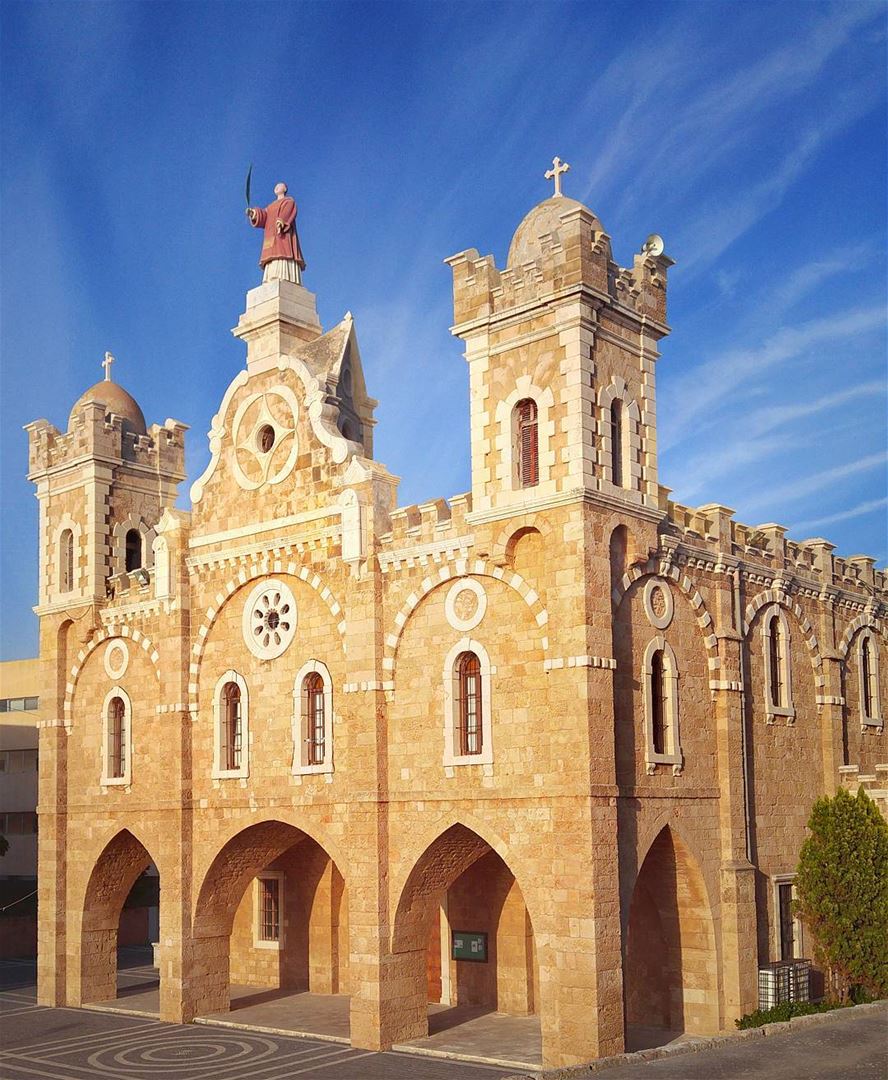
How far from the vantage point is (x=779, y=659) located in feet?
91.6

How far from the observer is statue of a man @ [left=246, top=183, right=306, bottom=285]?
29750 mm

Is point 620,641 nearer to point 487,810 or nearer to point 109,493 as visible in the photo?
point 487,810

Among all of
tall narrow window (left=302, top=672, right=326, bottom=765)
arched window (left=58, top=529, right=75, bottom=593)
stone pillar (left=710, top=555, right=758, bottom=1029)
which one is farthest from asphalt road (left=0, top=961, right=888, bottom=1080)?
arched window (left=58, top=529, right=75, bottom=593)

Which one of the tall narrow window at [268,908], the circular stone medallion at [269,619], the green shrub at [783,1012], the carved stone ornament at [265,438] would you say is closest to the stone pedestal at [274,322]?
the carved stone ornament at [265,438]

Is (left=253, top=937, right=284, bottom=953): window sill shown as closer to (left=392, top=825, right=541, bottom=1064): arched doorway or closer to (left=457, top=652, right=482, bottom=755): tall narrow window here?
(left=392, top=825, right=541, bottom=1064): arched doorway

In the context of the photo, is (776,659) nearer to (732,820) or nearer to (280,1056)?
(732,820)

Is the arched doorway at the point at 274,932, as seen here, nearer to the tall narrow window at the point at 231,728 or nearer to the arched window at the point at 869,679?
the tall narrow window at the point at 231,728

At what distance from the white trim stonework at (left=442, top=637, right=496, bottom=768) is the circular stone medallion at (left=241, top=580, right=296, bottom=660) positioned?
4512 mm

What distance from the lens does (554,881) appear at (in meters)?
21.5

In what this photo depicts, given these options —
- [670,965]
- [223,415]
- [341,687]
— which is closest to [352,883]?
[341,687]

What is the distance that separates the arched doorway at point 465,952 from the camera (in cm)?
2414

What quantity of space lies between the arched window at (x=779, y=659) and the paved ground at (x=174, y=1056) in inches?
398

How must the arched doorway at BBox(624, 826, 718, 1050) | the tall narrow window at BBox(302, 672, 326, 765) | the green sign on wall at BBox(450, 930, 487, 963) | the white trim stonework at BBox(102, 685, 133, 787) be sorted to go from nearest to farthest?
1. the arched doorway at BBox(624, 826, 718, 1050)
2. the tall narrow window at BBox(302, 672, 326, 765)
3. the green sign on wall at BBox(450, 930, 487, 963)
4. the white trim stonework at BBox(102, 685, 133, 787)

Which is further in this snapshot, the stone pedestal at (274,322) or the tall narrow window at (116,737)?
the tall narrow window at (116,737)
